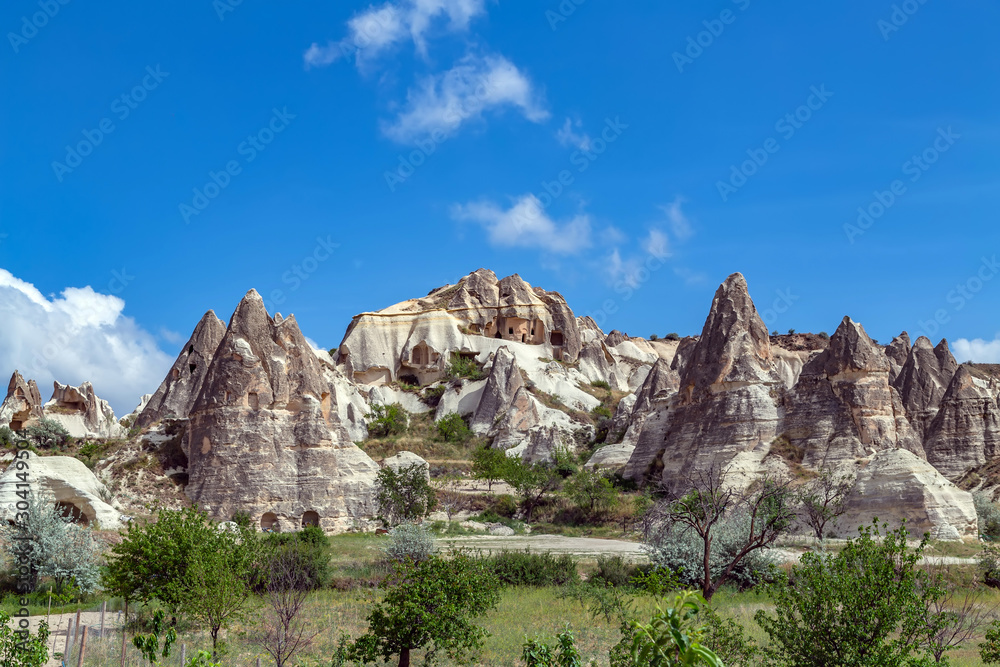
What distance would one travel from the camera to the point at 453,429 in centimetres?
5347

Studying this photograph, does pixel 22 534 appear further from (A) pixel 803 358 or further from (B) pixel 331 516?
(A) pixel 803 358

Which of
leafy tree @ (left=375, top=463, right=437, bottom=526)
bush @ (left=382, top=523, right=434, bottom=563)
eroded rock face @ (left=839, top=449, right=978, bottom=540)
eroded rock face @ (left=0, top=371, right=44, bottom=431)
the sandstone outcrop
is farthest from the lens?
eroded rock face @ (left=0, top=371, right=44, bottom=431)

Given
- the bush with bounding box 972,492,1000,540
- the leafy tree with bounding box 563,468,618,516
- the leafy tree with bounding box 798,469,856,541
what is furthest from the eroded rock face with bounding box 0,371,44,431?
the bush with bounding box 972,492,1000,540

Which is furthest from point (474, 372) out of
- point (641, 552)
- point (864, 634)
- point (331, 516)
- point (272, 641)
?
point (864, 634)

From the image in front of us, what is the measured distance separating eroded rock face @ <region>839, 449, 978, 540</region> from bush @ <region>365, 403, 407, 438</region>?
100ft

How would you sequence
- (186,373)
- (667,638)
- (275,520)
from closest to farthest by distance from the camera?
(667,638) → (275,520) → (186,373)

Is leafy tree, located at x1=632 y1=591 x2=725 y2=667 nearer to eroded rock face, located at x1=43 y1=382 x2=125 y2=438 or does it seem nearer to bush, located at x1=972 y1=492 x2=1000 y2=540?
bush, located at x1=972 y1=492 x2=1000 y2=540

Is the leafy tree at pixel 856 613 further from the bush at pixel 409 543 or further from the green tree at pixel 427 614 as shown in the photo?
the bush at pixel 409 543

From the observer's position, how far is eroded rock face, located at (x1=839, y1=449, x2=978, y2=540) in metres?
24.6

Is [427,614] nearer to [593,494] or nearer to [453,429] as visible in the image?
[593,494]

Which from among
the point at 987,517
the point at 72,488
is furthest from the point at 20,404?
the point at 987,517

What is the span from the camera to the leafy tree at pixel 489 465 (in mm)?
40900

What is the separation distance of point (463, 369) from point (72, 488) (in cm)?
4198

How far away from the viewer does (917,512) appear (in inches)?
972
